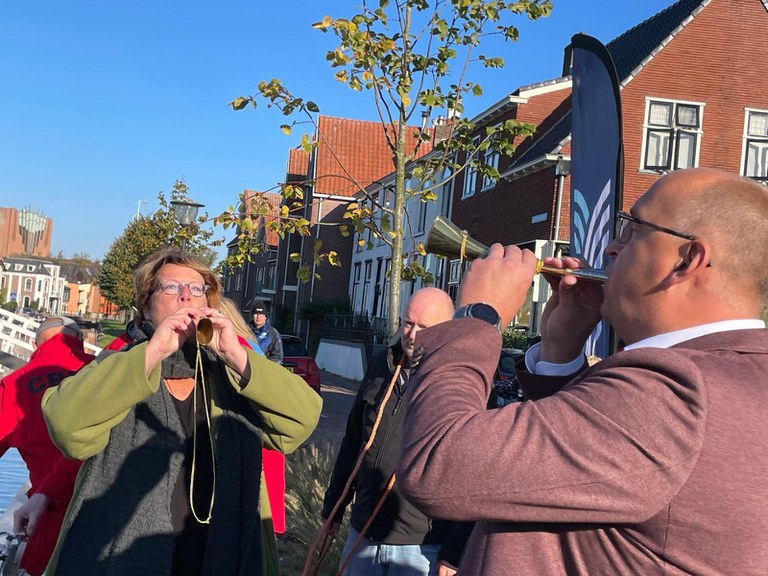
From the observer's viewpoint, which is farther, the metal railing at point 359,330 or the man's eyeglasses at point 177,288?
the metal railing at point 359,330

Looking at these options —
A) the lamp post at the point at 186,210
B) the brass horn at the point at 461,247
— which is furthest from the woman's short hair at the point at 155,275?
the lamp post at the point at 186,210

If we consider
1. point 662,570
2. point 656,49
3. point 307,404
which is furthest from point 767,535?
point 656,49

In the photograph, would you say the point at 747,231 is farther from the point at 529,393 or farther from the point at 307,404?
the point at 307,404

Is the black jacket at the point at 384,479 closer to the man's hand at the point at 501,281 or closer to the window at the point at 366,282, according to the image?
the man's hand at the point at 501,281

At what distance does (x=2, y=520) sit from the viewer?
19.3 ft

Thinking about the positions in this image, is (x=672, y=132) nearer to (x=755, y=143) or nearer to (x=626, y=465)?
(x=755, y=143)

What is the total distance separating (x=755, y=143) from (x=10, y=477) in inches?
733

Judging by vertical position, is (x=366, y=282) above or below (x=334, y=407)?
above

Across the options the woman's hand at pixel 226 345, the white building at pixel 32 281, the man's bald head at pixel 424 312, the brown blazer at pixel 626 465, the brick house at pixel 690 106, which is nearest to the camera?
the brown blazer at pixel 626 465

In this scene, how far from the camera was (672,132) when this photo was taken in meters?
21.1

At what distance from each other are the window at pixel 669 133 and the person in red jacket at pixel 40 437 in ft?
62.6

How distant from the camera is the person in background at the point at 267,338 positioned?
11.7 metres

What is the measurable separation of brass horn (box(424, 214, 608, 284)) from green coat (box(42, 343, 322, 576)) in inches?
35.9

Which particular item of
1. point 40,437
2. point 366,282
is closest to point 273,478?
point 40,437
